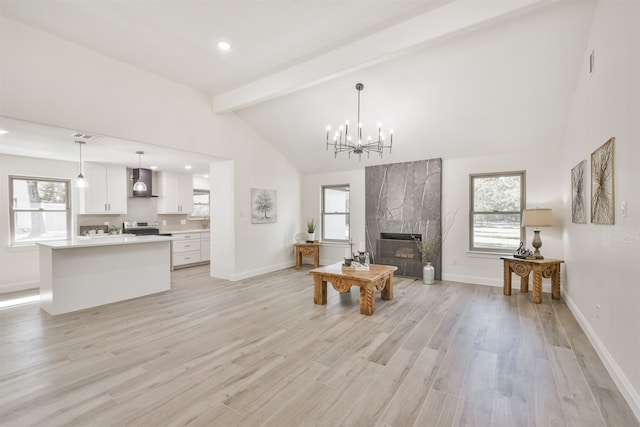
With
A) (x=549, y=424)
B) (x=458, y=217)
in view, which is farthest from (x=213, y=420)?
(x=458, y=217)

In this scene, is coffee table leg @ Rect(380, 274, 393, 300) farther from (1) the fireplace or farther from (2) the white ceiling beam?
(2) the white ceiling beam

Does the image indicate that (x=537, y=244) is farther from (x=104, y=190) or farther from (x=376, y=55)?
(x=104, y=190)

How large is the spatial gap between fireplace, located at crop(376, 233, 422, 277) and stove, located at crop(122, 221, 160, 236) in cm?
526

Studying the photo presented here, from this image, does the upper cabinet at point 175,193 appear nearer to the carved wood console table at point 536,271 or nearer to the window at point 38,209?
the window at point 38,209

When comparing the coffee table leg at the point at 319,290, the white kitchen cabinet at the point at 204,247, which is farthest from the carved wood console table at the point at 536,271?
the white kitchen cabinet at the point at 204,247

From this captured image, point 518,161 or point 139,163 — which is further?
point 139,163

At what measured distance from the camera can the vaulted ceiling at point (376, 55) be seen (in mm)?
2850

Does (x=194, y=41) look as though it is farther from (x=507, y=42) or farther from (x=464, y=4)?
(x=507, y=42)

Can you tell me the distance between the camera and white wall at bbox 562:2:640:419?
1.99 metres

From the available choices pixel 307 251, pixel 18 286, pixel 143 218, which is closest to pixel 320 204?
pixel 307 251

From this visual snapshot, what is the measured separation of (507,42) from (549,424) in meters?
3.69

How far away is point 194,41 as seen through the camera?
3.38 meters

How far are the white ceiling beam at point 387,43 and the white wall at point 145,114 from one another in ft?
3.54

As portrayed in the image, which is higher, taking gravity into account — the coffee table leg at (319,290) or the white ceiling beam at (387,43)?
the white ceiling beam at (387,43)
